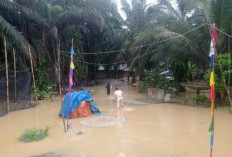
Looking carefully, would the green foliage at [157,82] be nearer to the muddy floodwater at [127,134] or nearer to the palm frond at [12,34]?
the muddy floodwater at [127,134]

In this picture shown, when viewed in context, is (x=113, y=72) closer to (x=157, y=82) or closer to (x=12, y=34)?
(x=157, y=82)

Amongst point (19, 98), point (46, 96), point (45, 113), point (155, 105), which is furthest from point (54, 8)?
point (155, 105)

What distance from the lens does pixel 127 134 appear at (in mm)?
6383

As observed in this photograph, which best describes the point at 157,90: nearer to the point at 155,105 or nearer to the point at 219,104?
the point at 155,105

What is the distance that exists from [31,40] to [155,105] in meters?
8.45

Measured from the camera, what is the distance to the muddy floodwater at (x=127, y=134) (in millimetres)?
5234

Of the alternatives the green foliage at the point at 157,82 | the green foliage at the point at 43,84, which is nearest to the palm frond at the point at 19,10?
the green foliage at the point at 43,84

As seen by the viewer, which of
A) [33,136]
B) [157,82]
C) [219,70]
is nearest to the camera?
[33,136]

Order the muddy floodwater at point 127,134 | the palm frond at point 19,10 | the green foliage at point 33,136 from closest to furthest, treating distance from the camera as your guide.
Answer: the muddy floodwater at point 127,134 < the green foliage at point 33,136 < the palm frond at point 19,10

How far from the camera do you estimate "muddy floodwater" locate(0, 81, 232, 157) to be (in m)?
5.23

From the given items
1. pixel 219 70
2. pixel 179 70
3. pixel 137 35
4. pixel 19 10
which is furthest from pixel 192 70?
pixel 19 10

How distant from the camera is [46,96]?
1265 cm

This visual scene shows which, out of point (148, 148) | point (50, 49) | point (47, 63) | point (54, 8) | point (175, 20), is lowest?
point (148, 148)

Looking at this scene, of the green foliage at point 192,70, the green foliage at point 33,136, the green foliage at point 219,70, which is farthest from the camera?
the green foliage at point 192,70
